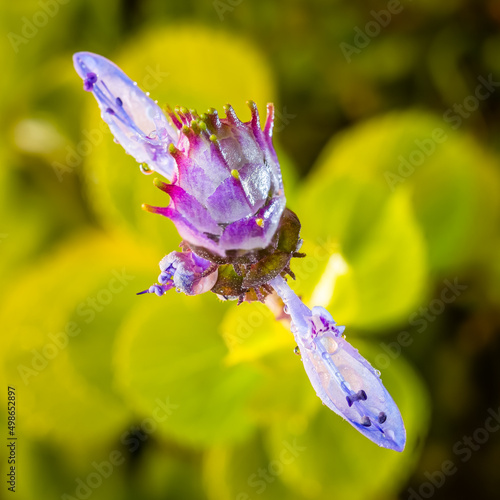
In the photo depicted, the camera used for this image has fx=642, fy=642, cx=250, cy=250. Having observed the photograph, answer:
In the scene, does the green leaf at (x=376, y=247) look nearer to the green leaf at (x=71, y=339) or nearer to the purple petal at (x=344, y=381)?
the green leaf at (x=71, y=339)

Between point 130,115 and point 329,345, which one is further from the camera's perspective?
point 130,115

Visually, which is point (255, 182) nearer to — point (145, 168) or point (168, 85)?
point (145, 168)

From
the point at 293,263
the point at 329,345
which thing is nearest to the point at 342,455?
the point at 293,263

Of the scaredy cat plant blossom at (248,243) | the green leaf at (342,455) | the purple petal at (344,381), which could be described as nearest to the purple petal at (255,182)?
the scaredy cat plant blossom at (248,243)

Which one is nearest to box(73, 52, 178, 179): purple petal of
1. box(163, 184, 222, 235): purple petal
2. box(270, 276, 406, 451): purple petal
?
box(163, 184, 222, 235): purple petal

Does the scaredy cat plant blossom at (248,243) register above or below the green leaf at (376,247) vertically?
above

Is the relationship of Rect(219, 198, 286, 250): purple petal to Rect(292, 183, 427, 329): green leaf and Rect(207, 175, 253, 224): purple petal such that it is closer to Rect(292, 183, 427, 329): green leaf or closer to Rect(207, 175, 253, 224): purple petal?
Rect(207, 175, 253, 224): purple petal
